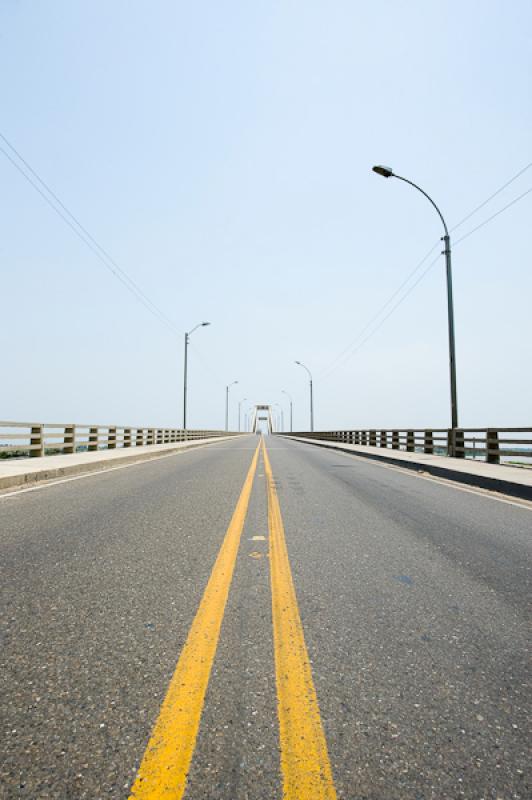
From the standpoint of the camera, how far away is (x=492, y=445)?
13531 mm

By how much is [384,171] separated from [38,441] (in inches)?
598

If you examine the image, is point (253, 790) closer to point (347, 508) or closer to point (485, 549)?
point (485, 549)

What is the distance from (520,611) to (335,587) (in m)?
1.20

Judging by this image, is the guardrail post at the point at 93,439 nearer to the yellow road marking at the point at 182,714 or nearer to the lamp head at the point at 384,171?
the lamp head at the point at 384,171

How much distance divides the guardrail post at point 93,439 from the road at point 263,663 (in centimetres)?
1382

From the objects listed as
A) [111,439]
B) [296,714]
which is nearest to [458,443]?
[111,439]

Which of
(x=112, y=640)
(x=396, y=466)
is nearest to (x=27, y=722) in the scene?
(x=112, y=640)

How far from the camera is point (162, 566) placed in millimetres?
3975

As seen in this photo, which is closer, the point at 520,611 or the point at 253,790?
the point at 253,790

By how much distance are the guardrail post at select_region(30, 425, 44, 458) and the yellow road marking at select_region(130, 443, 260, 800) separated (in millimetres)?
12536

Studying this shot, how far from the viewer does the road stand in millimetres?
1609

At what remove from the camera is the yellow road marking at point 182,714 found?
154cm

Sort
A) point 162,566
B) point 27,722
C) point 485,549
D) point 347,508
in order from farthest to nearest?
point 347,508 → point 485,549 → point 162,566 → point 27,722

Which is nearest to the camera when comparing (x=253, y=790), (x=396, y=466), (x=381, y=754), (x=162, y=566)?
(x=253, y=790)
